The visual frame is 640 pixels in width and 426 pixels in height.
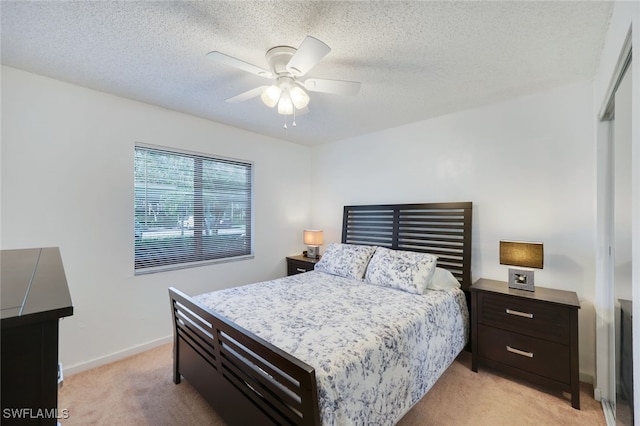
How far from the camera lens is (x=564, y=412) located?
1.97 metres

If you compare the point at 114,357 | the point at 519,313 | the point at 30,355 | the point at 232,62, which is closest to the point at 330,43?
the point at 232,62

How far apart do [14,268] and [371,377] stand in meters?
1.62

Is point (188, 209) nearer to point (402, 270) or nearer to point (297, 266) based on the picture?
point (297, 266)

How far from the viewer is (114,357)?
8.66 ft

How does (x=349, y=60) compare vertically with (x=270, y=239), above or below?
above

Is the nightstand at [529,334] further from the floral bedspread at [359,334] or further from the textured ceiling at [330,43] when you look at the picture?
the textured ceiling at [330,43]

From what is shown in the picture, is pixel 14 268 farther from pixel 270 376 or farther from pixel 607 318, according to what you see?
pixel 607 318

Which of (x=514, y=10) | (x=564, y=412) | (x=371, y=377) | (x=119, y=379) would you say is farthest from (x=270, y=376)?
(x=514, y=10)

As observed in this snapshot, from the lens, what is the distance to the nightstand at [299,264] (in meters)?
3.81

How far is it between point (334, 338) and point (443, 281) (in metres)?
1.53

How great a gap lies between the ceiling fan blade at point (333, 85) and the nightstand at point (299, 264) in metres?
2.33

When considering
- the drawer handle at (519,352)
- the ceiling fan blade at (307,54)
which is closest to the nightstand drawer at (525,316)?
the drawer handle at (519,352)

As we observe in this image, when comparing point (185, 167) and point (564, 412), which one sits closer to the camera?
point (564, 412)

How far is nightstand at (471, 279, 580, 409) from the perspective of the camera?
2.05 metres
